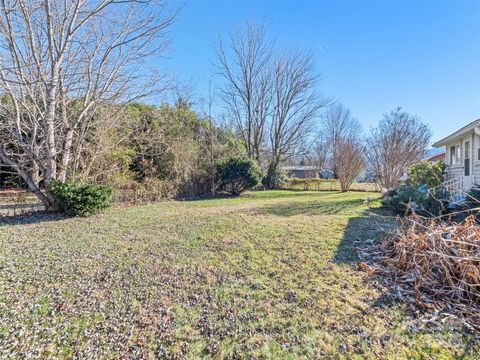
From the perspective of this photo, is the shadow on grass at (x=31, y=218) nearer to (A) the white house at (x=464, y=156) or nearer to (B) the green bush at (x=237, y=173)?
(B) the green bush at (x=237, y=173)

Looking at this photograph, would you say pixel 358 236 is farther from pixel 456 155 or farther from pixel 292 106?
pixel 292 106

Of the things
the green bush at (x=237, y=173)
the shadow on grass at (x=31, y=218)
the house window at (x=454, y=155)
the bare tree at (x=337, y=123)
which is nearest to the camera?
the shadow on grass at (x=31, y=218)

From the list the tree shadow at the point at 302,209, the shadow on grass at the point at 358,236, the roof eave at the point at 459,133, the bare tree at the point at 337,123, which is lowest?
the shadow on grass at the point at 358,236

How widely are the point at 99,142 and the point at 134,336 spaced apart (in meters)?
8.04

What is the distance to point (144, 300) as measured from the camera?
8.45 ft

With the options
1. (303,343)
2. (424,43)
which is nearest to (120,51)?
(303,343)

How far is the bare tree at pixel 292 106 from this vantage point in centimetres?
1936

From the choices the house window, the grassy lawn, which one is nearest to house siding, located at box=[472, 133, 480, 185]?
the house window

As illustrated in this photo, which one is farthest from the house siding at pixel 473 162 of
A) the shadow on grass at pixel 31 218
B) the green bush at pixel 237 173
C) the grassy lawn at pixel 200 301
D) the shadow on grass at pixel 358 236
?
the shadow on grass at pixel 31 218

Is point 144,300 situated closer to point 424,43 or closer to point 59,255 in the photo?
point 59,255

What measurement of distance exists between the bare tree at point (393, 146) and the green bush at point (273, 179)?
679cm

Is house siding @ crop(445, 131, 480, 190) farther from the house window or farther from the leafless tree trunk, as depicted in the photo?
the leafless tree trunk

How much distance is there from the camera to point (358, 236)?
479 cm

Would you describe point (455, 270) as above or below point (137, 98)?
below
